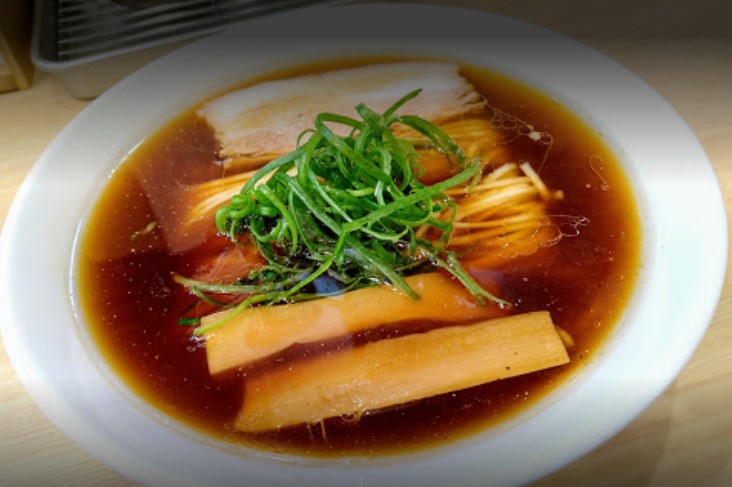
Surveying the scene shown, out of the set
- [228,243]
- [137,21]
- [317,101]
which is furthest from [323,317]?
[137,21]

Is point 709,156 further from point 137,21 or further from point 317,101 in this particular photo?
point 137,21

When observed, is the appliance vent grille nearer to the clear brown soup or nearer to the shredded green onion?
the clear brown soup

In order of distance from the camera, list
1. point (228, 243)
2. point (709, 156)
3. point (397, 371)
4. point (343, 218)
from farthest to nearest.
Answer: point (709, 156) → point (228, 243) → point (343, 218) → point (397, 371)

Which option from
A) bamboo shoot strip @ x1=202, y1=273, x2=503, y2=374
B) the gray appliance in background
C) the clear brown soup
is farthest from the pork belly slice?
bamboo shoot strip @ x1=202, y1=273, x2=503, y2=374

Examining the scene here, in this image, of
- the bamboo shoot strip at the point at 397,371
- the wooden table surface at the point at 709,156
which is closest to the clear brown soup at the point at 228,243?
the bamboo shoot strip at the point at 397,371

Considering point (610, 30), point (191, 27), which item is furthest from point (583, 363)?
point (191, 27)

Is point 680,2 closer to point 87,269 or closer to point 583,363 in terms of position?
point 583,363
